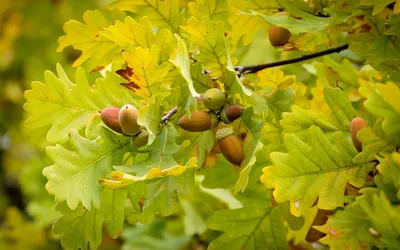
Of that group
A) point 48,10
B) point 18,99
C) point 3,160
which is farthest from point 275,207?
point 3,160

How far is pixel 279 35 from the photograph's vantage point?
110 centimetres

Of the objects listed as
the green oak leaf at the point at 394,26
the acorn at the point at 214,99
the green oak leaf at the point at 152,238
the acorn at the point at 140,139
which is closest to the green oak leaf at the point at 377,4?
the green oak leaf at the point at 394,26

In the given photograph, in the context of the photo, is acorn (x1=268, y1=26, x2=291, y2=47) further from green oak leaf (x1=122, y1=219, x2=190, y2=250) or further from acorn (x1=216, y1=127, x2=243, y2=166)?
green oak leaf (x1=122, y1=219, x2=190, y2=250)

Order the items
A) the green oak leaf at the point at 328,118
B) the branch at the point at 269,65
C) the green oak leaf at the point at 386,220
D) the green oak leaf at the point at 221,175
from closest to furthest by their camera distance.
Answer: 1. the green oak leaf at the point at 386,220
2. the green oak leaf at the point at 328,118
3. the branch at the point at 269,65
4. the green oak leaf at the point at 221,175

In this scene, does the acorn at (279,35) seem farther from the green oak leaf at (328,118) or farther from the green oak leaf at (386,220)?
the green oak leaf at (386,220)

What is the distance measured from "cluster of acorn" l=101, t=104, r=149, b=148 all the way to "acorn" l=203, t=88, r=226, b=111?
0.10m

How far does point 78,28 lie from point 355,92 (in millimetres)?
520

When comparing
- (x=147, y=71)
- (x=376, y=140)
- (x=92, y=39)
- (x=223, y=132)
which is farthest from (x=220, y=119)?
(x=92, y=39)

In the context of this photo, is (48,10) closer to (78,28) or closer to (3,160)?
(3,160)

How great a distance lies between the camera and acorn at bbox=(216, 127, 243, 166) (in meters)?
0.93

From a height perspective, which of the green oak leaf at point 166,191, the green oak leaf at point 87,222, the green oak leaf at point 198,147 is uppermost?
the green oak leaf at point 198,147

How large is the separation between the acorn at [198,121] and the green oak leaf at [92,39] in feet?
0.96

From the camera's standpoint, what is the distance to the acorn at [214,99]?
3.05 feet

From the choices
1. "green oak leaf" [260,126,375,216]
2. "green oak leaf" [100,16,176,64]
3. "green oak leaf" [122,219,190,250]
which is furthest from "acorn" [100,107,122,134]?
"green oak leaf" [122,219,190,250]
